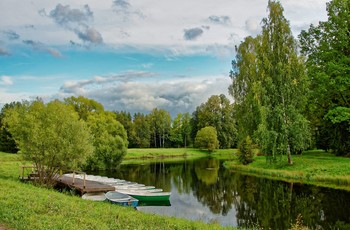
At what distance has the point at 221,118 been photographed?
328 ft

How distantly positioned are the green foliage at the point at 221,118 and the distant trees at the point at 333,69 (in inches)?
2123

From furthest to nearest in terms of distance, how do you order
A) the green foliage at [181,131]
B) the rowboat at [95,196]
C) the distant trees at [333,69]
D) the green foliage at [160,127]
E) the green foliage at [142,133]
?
the green foliage at [160,127]
the green foliage at [181,131]
the green foliage at [142,133]
the distant trees at [333,69]
the rowboat at [95,196]

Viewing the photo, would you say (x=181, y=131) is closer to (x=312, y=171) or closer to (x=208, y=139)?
(x=208, y=139)

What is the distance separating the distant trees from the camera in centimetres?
3628

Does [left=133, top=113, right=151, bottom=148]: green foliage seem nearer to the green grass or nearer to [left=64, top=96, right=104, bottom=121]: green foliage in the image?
the green grass

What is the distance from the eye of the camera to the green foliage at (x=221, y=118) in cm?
9750

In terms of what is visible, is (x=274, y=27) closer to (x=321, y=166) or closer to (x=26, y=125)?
(x=321, y=166)

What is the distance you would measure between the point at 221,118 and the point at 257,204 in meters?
75.6

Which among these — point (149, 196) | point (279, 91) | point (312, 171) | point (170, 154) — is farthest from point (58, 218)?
point (170, 154)

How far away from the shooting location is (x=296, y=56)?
37.8 meters

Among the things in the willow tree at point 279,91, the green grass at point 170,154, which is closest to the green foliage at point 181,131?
the green grass at point 170,154

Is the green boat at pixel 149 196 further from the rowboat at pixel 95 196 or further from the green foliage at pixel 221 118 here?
the green foliage at pixel 221 118

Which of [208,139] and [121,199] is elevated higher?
[208,139]

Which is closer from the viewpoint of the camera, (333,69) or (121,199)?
(121,199)
